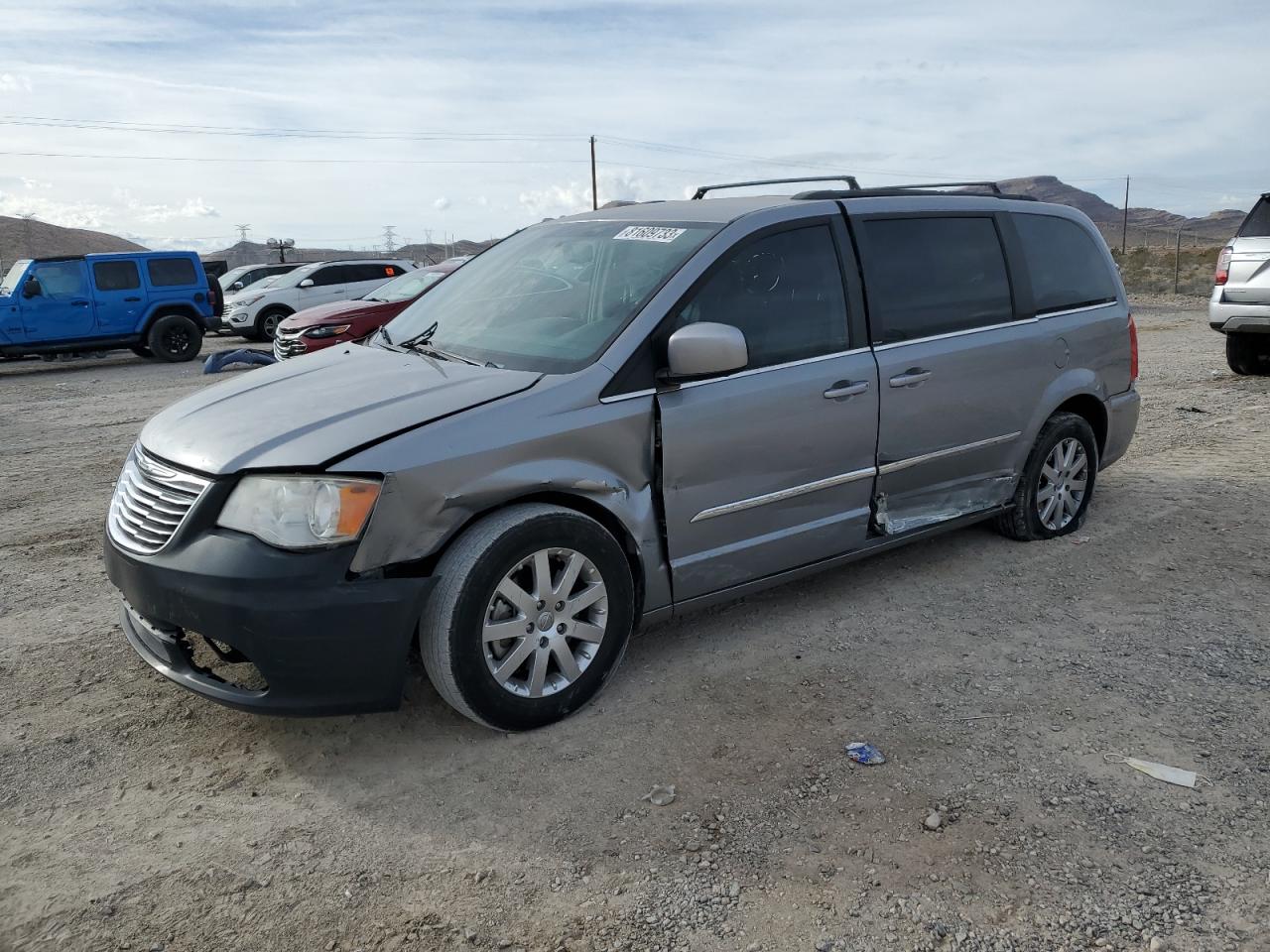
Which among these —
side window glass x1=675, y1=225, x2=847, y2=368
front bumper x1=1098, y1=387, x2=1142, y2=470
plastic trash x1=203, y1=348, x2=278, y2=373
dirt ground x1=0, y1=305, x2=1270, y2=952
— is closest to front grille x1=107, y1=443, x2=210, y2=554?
dirt ground x1=0, y1=305, x2=1270, y2=952

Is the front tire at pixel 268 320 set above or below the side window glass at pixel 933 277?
below

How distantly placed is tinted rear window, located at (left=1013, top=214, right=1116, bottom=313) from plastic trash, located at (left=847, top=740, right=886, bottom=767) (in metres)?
2.82

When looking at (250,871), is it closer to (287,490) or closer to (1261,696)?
(287,490)

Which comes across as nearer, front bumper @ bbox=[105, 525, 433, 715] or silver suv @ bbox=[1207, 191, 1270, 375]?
front bumper @ bbox=[105, 525, 433, 715]

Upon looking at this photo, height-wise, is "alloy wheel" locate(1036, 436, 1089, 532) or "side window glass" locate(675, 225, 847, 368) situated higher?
"side window glass" locate(675, 225, 847, 368)

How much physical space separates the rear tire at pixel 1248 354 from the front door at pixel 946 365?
714cm

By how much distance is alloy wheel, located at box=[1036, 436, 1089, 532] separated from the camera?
5.39 meters

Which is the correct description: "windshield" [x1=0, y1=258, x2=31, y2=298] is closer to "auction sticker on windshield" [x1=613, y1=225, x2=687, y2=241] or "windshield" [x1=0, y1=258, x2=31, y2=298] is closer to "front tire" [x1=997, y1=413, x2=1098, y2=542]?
"auction sticker on windshield" [x1=613, y1=225, x2=687, y2=241]

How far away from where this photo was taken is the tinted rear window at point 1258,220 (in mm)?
10188

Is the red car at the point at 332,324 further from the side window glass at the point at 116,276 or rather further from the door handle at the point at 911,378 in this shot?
the door handle at the point at 911,378

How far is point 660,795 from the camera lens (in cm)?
313

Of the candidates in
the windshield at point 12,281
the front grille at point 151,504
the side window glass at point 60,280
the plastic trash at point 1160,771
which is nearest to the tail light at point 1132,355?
the plastic trash at point 1160,771

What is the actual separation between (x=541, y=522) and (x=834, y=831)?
1.30 meters

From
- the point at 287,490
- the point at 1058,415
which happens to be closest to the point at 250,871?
the point at 287,490
